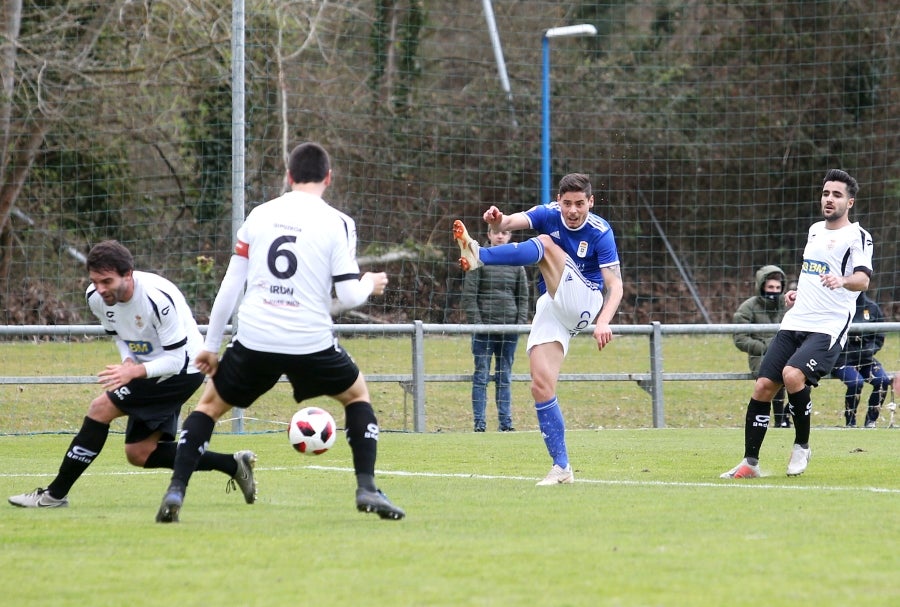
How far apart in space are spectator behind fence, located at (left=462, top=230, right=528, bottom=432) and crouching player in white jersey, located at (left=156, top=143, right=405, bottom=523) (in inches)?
329

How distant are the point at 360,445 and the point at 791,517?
214cm

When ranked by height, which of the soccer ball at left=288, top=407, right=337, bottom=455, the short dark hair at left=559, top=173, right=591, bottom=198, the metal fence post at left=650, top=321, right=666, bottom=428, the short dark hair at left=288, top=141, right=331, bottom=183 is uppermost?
the short dark hair at left=288, top=141, right=331, bottom=183

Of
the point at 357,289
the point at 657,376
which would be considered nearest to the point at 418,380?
the point at 657,376

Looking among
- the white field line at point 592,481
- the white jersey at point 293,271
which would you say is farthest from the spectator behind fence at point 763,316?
the white jersey at point 293,271

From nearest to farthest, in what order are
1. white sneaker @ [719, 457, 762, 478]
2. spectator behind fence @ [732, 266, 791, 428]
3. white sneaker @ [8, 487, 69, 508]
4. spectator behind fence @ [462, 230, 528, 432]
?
white sneaker @ [8, 487, 69, 508]
white sneaker @ [719, 457, 762, 478]
spectator behind fence @ [462, 230, 528, 432]
spectator behind fence @ [732, 266, 791, 428]

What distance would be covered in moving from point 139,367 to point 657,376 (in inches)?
355

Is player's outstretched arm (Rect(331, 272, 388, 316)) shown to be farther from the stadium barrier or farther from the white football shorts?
the stadium barrier

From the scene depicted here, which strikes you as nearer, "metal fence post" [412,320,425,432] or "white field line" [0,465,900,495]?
"white field line" [0,465,900,495]

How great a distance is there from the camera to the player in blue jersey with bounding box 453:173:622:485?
8.73 metres

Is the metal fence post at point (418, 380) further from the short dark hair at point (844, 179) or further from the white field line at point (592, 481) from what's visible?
the short dark hair at point (844, 179)

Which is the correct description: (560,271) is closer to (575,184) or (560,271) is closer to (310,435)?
(575,184)

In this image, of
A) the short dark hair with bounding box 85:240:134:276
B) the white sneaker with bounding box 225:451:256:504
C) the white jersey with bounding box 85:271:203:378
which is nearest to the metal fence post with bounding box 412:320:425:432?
the white sneaker with bounding box 225:451:256:504

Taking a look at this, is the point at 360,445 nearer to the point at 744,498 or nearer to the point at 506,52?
the point at 744,498

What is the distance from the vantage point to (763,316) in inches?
616
